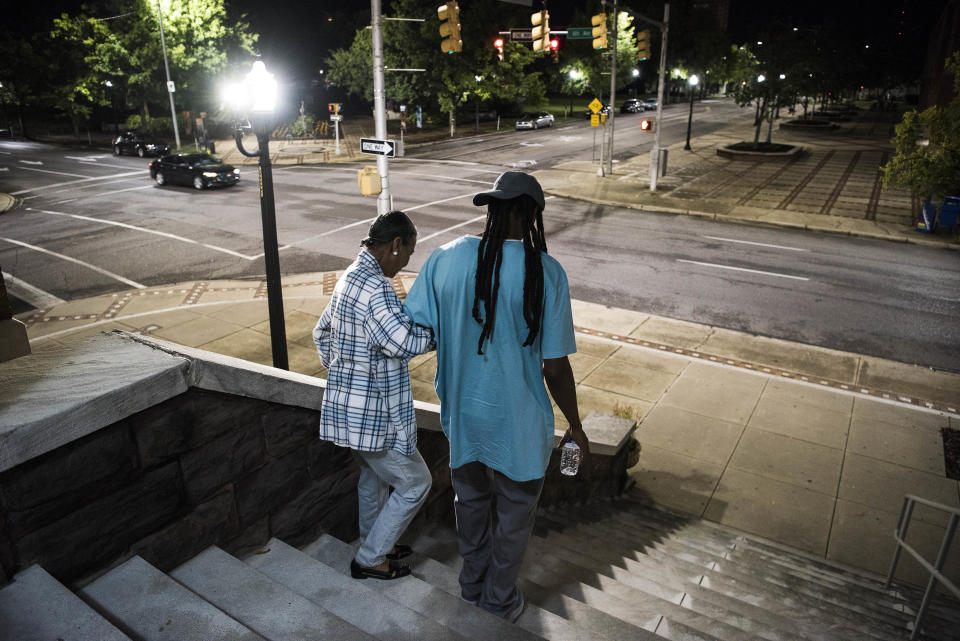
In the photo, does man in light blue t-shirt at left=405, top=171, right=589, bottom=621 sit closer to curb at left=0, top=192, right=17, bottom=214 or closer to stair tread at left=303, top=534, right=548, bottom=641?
stair tread at left=303, top=534, right=548, bottom=641

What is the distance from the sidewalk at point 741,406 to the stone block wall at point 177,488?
4381mm

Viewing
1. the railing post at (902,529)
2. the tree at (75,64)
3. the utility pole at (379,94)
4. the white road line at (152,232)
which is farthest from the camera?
the tree at (75,64)

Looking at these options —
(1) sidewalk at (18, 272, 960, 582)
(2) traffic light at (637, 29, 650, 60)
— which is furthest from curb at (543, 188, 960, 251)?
(1) sidewalk at (18, 272, 960, 582)

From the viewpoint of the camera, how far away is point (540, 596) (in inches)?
145

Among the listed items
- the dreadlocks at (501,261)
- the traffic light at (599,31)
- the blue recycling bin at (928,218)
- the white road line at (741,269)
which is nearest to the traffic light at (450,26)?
the traffic light at (599,31)

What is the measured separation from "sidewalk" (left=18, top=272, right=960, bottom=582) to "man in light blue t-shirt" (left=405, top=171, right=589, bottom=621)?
4.33 meters

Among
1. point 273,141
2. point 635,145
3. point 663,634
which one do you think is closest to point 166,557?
point 663,634

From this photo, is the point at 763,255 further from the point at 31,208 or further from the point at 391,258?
the point at 31,208

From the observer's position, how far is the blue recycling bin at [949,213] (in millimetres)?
18109

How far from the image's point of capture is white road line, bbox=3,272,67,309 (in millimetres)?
12625

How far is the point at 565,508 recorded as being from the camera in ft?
20.5

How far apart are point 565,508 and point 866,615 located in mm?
2499

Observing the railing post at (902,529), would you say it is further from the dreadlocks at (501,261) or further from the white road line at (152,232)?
the white road line at (152,232)

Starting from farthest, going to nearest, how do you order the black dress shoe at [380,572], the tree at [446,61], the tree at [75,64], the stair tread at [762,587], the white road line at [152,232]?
the tree at [446,61], the tree at [75,64], the white road line at [152,232], the stair tread at [762,587], the black dress shoe at [380,572]
